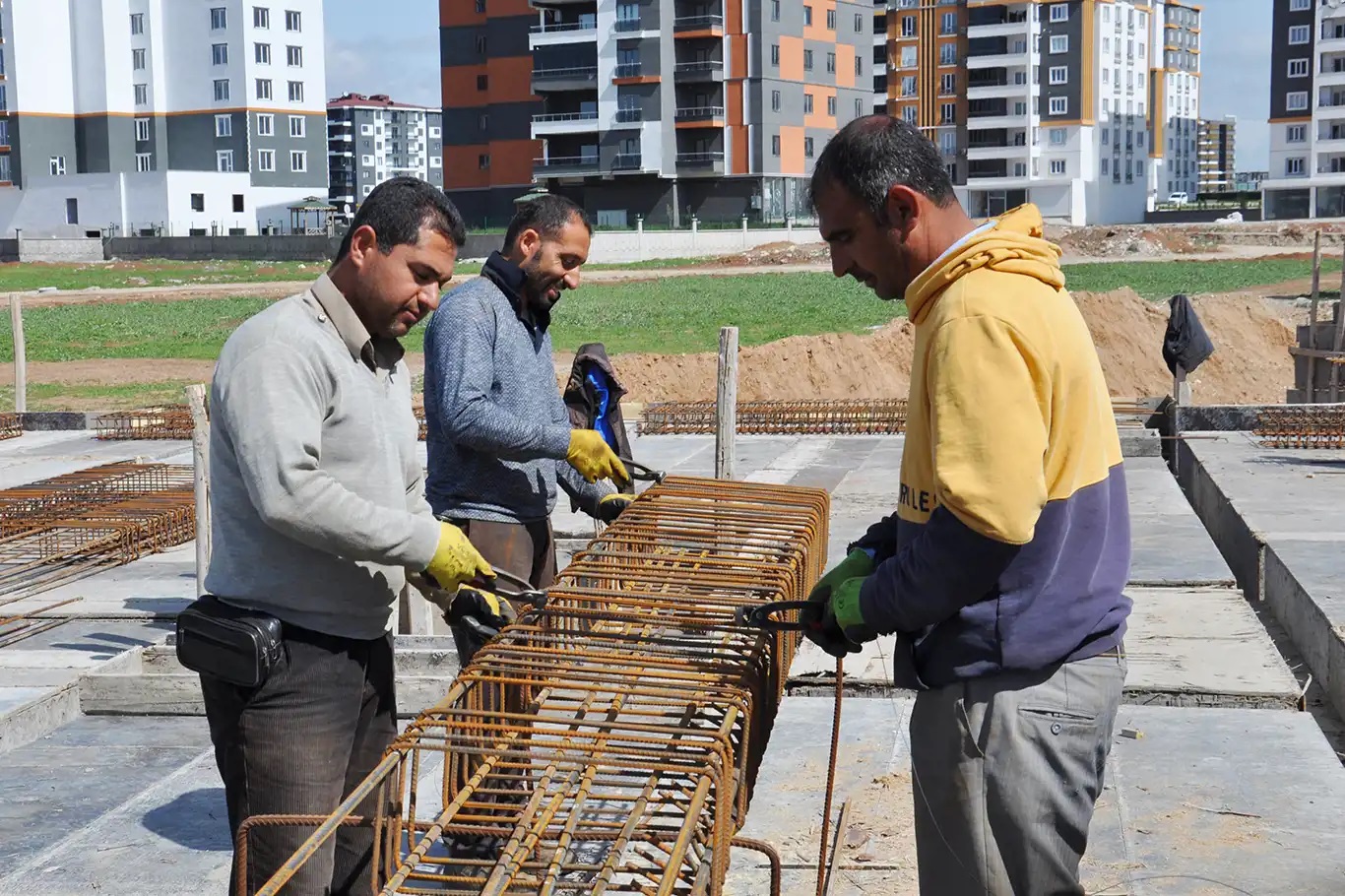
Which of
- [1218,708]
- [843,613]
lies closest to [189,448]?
[1218,708]

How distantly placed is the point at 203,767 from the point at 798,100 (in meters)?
69.5

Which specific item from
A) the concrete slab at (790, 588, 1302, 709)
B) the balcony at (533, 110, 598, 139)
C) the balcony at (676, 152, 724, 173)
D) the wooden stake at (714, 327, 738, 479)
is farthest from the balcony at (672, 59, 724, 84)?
the concrete slab at (790, 588, 1302, 709)

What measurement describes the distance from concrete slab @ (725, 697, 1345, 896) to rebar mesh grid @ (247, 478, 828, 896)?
67 centimetres

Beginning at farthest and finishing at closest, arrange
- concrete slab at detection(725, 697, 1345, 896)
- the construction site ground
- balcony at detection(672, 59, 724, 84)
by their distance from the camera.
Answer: balcony at detection(672, 59, 724, 84)
the construction site ground
concrete slab at detection(725, 697, 1345, 896)

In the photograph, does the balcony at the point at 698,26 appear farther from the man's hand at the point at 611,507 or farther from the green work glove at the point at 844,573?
the green work glove at the point at 844,573

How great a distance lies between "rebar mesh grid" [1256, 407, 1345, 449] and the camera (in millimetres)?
13539

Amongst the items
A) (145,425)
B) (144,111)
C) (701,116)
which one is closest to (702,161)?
(701,116)

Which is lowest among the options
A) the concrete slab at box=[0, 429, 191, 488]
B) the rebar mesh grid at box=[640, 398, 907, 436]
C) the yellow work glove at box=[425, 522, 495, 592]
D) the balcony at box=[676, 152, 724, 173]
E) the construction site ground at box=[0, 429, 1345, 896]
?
the construction site ground at box=[0, 429, 1345, 896]

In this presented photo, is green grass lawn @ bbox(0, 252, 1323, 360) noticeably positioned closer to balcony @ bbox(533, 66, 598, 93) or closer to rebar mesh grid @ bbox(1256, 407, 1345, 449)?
rebar mesh grid @ bbox(1256, 407, 1345, 449)

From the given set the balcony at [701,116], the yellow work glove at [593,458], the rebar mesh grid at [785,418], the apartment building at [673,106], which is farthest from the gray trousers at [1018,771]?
the balcony at [701,116]

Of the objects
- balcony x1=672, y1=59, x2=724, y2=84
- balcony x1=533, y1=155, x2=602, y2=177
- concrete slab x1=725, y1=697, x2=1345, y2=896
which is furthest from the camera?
balcony x1=533, y1=155, x2=602, y2=177

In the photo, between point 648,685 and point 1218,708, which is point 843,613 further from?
point 1218,708

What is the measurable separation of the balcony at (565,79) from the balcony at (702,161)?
5.33 metres

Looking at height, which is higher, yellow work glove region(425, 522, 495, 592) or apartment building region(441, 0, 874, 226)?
apartment building region(441, 0, 874, 226)
